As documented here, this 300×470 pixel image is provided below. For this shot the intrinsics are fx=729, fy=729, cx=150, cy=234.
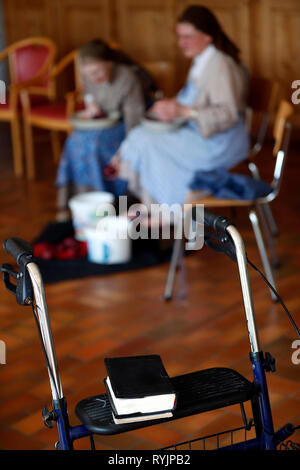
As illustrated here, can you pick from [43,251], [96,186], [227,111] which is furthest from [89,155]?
[227,111]

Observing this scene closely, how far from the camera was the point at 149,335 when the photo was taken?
292 cm

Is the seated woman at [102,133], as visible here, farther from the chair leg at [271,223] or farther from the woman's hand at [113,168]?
the chair leg at [271,223]

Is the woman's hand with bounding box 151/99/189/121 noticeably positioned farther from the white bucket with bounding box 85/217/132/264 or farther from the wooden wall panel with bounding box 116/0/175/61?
the wooden wall panel with bounding box 116/0/175/61

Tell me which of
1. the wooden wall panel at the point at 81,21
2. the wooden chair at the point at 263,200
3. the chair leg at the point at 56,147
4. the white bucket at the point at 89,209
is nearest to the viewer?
the wooden chair at the point at 263,200

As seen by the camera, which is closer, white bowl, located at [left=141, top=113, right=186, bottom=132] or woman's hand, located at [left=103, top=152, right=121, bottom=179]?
white bowl, located at [left=141, top=113, right=186, bottom=132]

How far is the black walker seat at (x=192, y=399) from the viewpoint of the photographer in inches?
59.0

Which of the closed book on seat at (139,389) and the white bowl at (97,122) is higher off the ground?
the closed book on seat at (139,389)

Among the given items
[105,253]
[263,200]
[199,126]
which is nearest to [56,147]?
[105,253]

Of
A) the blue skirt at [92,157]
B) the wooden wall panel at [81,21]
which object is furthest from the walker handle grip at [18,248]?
the wooden wall panel at [81,21]

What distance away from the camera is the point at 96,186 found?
4.35 metres

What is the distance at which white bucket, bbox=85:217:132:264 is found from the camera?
12.1 ft

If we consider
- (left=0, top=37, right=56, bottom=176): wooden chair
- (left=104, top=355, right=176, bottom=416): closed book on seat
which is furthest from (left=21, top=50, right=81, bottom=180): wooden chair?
(left=104, top=355, right=176, bottom=416): closed book on seat

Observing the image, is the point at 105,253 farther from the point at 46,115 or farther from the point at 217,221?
the point at 217,221

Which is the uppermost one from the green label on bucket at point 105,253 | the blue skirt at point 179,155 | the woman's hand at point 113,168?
the blue skirt at point 179,155
